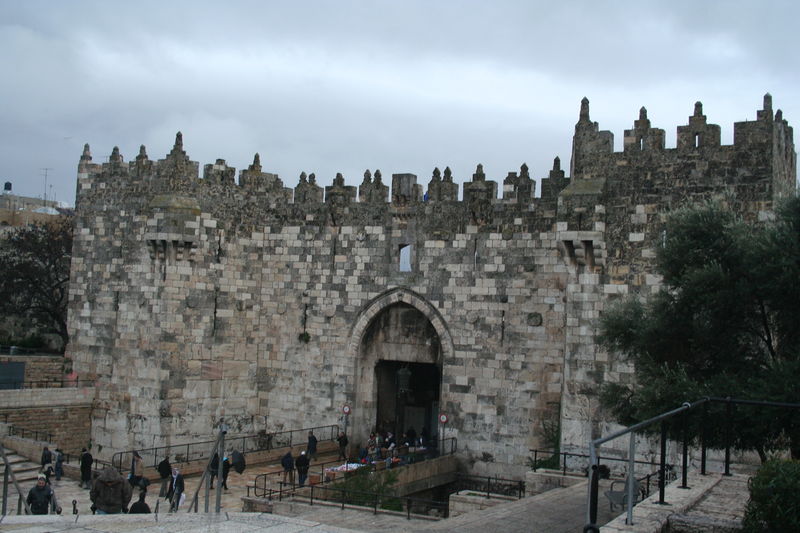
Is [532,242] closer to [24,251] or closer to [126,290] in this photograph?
[126,290]

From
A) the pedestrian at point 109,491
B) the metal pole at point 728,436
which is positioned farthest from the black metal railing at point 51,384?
the metal pole at point 728,436

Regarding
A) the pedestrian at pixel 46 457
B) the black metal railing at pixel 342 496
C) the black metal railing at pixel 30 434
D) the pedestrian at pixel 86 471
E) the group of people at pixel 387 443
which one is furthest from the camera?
the black metal railing at pixel 30 434

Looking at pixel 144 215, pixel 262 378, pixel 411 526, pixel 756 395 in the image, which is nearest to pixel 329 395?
pixel 262 378

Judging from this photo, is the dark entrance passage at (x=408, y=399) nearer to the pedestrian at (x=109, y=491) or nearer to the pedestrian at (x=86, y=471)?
the pedestrian at (x=86, y=471)

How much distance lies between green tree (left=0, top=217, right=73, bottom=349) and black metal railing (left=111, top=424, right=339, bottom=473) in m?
15.3

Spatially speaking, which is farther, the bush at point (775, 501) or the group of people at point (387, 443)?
the group of people at point (387, 443)

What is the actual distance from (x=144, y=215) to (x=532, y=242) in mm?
11420

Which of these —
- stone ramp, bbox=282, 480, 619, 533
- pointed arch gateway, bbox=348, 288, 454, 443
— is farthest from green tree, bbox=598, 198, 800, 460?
pointed arch gateway, bbox=348, 288, 454, 443

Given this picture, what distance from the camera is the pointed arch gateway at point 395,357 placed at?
24.5m

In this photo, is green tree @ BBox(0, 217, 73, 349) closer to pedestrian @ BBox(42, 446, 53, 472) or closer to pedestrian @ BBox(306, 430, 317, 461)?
pedestrian @ BBox(42, 446, 53, 472)

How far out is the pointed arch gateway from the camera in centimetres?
2445

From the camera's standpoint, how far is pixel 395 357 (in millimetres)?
25156

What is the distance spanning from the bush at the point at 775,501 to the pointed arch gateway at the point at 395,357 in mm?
15557

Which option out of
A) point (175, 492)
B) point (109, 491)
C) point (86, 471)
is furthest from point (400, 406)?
point (109, 491)
